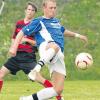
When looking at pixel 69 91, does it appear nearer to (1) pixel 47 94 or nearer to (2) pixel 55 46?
(1) pixel 47 94

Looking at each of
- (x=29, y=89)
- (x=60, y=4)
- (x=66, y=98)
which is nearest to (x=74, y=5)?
(x=60, y=4)

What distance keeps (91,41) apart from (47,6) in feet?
37.4

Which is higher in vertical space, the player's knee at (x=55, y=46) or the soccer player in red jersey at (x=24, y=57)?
the player's knee at (x=55, y=46)

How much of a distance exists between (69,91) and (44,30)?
202 inches

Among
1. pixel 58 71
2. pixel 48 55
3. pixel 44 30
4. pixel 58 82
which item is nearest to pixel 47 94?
pixel 58 82

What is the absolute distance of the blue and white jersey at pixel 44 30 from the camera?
8.83 meters

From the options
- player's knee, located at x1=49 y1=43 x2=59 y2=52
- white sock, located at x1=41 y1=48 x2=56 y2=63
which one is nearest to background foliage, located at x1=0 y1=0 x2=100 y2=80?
player's knee, located at x1=49 y1=43 x2=59 y2=52

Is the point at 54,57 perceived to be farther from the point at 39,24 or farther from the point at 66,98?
the point at 66,98

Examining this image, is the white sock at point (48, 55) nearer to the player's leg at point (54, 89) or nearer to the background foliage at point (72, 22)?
the player's leg at point (54, 89)

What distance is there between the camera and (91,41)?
66.1 feet

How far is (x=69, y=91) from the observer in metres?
13.8

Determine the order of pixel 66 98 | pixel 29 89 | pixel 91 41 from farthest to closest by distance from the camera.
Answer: pixel 91 41, pixel 29 89, pixel 66 98

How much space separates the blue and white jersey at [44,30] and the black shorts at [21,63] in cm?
201

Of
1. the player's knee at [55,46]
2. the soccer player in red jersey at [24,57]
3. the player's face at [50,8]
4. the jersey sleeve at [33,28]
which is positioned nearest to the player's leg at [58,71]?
the player's knee at [55,46]
